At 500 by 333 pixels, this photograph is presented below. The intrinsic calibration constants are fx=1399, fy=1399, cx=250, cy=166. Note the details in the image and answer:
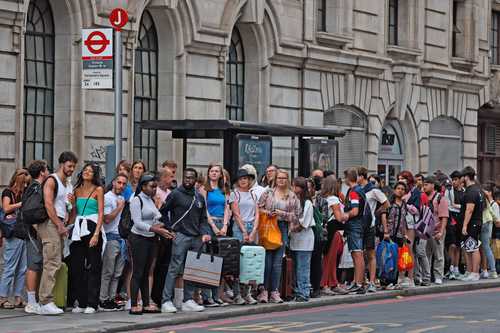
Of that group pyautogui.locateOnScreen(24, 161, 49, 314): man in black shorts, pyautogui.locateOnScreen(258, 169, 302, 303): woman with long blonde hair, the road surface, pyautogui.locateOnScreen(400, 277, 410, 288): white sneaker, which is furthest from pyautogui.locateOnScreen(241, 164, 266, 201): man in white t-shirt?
pyautogui.locateOnScreen(400, 277, 410, 288): white sneaker

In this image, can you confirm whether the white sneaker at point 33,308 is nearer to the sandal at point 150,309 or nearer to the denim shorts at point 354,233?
the sandal at point 150,309

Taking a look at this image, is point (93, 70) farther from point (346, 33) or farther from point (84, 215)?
point (346, 33)

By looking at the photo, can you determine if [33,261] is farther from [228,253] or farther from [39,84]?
[39,84]

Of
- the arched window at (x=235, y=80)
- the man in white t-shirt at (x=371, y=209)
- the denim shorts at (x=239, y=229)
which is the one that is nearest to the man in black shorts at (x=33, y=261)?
the denim shorts at (x=239, y=229)

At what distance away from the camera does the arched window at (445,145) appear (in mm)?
38531

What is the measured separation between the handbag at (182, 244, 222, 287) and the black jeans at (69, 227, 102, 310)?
1.24m

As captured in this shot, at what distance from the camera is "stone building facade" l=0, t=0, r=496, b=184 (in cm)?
2633

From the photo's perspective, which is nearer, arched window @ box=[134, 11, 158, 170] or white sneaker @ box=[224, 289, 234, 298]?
white sneaker @ box=[224, 289, 234, 298]

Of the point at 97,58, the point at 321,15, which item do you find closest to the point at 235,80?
the point at 321,15

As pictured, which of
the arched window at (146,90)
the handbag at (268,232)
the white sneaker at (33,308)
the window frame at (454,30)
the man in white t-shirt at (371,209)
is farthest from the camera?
the window frame at (454,30)

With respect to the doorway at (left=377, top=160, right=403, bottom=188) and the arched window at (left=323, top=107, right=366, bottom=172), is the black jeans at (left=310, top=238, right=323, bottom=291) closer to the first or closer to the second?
the arched window at (left=323, top=107, right=366, bottom=172)

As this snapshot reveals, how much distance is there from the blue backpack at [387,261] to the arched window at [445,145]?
15.5m

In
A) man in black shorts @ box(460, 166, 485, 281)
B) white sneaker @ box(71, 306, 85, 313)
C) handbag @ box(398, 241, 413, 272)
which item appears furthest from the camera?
man in black shorts @ box(460, 166, 485, 281)

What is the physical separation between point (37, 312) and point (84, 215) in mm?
1352
